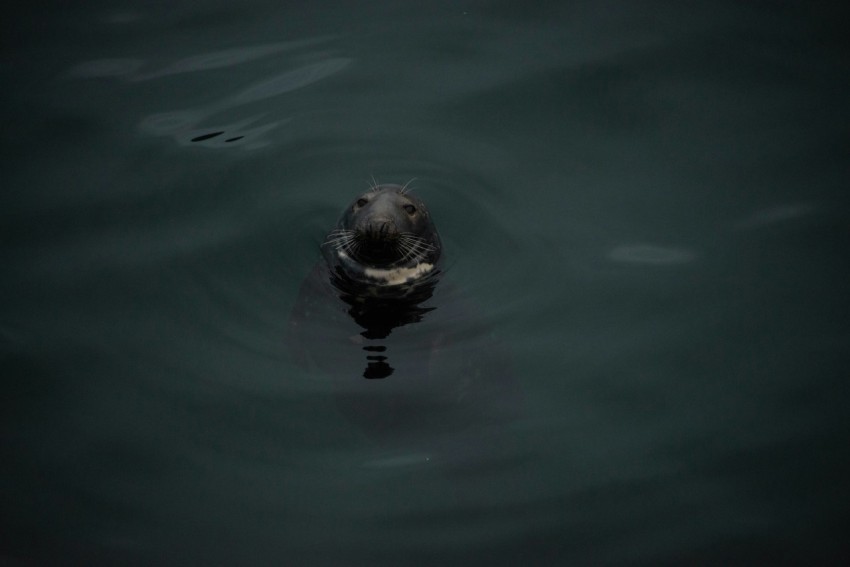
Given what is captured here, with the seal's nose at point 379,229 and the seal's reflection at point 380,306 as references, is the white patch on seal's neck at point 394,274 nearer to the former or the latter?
the seal's reflection at point 380,306

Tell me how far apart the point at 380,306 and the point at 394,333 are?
397 mm

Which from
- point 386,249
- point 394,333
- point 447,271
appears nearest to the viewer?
point 394,333

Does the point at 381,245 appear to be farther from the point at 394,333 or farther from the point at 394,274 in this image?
the point at 394,333

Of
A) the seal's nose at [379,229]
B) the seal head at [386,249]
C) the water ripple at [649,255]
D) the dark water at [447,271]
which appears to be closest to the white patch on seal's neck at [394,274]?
the seal head at [386,249]

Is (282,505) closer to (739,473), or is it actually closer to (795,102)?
(739,473)

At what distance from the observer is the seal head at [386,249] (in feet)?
22.5

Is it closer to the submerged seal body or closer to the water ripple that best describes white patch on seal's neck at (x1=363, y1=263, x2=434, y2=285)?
the submerged seal body

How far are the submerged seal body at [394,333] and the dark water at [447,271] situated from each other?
0.40 feet

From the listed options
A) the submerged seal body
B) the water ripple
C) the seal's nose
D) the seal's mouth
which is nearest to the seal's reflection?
the submerged seal body

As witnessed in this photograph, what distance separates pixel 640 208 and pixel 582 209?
50cm

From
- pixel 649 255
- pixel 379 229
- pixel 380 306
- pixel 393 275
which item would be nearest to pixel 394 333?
pixel 380 306

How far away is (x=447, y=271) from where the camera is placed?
24.0 ft

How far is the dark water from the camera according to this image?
5.57 m

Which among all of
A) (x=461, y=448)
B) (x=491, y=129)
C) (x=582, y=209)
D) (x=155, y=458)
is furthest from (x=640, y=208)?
(x=155, y=458)
